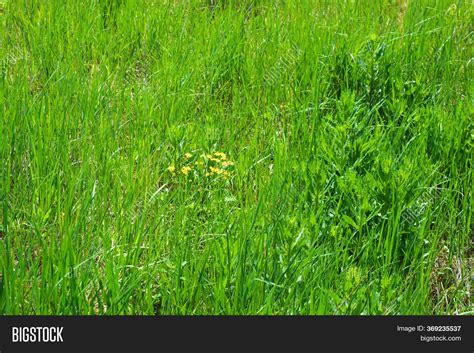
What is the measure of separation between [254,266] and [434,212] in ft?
3.19

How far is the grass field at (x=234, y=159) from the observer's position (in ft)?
7.71

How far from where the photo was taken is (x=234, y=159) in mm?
3287

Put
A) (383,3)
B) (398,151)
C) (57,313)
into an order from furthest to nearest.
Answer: (383,3), (398,151), (57,313)

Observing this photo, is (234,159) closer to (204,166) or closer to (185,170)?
(204,166)

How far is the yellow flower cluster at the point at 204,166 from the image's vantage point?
3.02 metres

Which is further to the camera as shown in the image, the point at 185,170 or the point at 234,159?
the point at 234,159

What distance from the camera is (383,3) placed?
16.0 ft

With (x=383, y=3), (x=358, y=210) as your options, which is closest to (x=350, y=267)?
(x=358, y=210)

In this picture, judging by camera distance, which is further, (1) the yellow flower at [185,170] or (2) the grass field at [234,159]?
(1) the yellow flower at [185,170]

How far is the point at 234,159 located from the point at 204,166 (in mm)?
258

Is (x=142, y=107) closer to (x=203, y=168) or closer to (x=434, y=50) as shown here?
(x=203, y=168)

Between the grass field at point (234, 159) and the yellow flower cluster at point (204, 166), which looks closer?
the grass field at point (234, 159)

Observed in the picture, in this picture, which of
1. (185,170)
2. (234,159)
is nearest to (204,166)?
(185,170)
